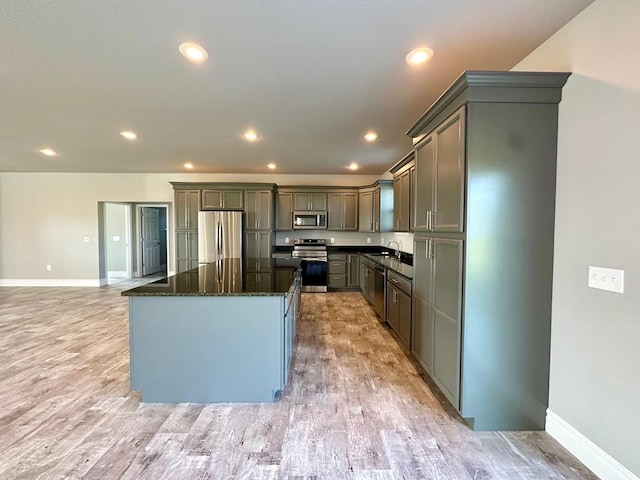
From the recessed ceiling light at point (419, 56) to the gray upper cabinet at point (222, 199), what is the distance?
15.6 ft

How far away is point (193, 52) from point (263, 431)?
108 inches

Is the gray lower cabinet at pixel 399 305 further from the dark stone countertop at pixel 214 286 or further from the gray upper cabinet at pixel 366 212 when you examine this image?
the gray upper cabinet at pixel 366 212

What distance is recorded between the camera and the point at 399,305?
11.4 feet

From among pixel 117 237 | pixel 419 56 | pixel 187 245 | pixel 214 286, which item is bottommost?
pixel 214 286

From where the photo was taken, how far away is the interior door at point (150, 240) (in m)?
8.58

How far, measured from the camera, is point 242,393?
235 centimetres

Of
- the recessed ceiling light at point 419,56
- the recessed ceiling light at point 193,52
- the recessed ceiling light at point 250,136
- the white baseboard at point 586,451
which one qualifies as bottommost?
the white baseboard at point 586,451

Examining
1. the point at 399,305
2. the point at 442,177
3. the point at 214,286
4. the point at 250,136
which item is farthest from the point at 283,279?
the point at 250,136

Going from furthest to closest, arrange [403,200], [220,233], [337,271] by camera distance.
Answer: [337,271], [220,233], [403,200]

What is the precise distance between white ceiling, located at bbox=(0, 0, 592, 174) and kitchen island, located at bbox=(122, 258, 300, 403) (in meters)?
1.79

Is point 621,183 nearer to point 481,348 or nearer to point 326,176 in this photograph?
point 481,348

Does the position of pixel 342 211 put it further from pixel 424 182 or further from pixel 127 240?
pixel 127 240

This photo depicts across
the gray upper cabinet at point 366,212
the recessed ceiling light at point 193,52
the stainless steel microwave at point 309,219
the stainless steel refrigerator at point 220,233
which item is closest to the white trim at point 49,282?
the stainless steel refrigerator at point 220,233

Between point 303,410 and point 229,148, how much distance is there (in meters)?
4.00
